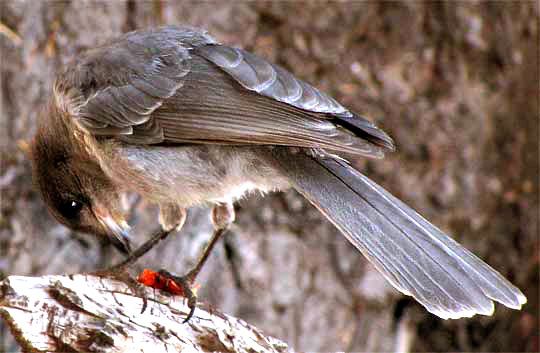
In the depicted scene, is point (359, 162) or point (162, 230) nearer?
point (162, 230)

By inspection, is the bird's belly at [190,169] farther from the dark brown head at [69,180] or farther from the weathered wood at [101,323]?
the weathered wood at [101,323]

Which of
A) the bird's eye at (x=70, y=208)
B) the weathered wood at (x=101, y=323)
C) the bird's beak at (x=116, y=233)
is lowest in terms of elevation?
the bird's beak at (x=116, y=233)

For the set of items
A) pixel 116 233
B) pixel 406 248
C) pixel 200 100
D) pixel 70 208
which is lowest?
pixel 116 233

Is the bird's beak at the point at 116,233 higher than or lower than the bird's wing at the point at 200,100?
lower

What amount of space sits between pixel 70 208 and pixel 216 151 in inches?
38.5

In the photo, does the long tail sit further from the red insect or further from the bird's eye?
the bird's eye

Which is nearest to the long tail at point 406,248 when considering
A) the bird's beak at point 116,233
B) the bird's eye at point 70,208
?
the bird's beak at point 116,233

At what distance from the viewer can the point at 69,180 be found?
15.8 ft

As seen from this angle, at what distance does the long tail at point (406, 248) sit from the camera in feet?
12.5

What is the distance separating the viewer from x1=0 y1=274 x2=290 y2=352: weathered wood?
3.50m

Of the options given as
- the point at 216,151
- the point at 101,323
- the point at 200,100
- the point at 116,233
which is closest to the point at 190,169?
the point at 216,151

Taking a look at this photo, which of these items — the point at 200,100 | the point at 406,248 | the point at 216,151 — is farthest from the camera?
the point at 216,151

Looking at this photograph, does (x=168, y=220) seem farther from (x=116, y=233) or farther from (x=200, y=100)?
(x=200, y=100)

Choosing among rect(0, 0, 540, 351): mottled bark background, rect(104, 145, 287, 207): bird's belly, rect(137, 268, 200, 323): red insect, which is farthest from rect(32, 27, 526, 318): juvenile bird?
rect(0, 0, 540, 351): mottled bark background
